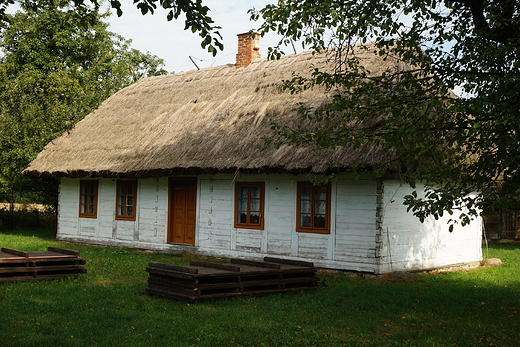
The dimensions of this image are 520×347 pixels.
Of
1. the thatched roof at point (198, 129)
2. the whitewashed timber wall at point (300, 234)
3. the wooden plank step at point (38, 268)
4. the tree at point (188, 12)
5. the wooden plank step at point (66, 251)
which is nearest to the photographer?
the tree at point (188, 12)

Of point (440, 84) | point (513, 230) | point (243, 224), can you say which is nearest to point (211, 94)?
point (243, 224)

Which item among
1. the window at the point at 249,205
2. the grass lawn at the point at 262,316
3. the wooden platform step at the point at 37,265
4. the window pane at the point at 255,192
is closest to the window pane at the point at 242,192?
the window at the point at 249,205

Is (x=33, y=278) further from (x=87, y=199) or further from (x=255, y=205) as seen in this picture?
(x=87, y=199)

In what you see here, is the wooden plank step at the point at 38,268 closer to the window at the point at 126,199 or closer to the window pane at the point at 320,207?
Result: the window pane at the point at 320,207

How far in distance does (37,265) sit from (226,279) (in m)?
3.52

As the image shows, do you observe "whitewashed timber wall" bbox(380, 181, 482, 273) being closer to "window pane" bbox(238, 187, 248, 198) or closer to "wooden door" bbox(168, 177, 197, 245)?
"window pane" bbox(238, 187, 248, 198)

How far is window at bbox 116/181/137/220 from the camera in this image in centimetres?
1612

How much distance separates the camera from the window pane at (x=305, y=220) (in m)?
12.4

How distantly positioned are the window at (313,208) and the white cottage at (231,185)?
0.02m

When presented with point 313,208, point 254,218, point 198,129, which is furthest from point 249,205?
point 198,129

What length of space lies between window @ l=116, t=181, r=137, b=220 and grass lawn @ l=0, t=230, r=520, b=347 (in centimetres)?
573

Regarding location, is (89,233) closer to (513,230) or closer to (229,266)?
(229,266)

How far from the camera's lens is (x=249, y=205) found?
13438mm

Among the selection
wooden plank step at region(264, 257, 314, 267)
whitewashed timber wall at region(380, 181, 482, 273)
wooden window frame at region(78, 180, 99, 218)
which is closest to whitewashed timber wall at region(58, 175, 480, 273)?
whitewashed timber wall at region(380, 181, 482, 273)
